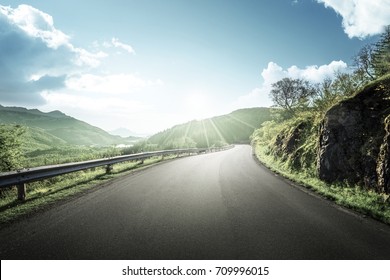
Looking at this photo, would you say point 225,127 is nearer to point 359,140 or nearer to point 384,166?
point 359,140

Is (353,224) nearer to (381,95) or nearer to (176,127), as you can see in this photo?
(381,95)

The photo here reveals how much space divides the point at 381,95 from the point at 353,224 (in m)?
5.99

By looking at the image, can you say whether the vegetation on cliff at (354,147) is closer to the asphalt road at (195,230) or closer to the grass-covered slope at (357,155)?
the grass-covered slope at (357,155)

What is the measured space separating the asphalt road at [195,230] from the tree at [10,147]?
650 cm

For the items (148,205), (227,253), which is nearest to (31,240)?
(148,205)

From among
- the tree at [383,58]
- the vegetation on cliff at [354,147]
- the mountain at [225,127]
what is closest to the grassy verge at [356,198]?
the vegetation on cliff at [354,147]

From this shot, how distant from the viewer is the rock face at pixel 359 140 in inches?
286

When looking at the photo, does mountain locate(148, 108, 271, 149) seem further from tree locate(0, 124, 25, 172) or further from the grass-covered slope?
the grass-covered slope

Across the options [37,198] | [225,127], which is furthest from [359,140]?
[225,127]

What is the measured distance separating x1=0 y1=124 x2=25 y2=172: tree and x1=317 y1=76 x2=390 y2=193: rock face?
13456mm

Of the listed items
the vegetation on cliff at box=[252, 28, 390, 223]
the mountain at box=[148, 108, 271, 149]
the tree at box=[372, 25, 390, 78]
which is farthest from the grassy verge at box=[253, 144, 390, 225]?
the mountain at box=[148, 108, 271, 149]

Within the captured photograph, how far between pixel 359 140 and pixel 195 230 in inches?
A: 280

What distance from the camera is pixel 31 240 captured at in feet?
A: 13.6
